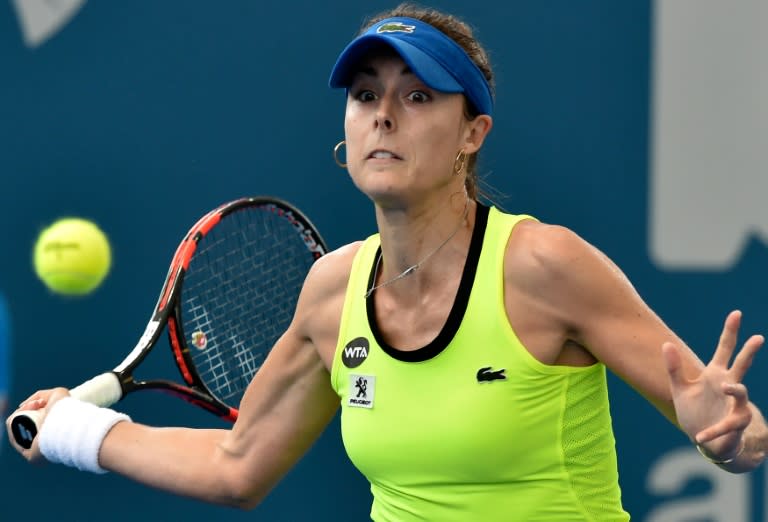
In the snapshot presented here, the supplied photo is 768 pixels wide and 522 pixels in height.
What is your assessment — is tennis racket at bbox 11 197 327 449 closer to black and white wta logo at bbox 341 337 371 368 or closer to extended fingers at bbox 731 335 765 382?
black and white wta logo at bbox 341 337 371 368

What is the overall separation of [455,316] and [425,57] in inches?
16.8

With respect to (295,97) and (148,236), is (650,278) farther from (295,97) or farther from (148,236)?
(148,236)

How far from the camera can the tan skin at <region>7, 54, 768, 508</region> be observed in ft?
6.22

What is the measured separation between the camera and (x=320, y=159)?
11.3ft

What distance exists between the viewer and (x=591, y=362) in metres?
2.11

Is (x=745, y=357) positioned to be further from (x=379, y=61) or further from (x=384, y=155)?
(x=379, y=61)

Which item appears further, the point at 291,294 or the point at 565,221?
the point at 565,221

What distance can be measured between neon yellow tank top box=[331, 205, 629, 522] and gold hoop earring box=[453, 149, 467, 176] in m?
0.10

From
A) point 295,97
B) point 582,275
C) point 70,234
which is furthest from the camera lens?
point 295,97

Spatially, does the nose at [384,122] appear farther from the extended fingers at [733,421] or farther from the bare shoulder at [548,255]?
the extended fingers at [733,421]

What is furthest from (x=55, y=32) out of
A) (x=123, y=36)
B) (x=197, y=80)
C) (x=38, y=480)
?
(x=38, y=480)

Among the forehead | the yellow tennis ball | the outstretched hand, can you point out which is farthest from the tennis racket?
the outstretched hand

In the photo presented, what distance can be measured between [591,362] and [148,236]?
1.63 metres

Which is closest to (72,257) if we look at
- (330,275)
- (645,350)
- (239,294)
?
(239,294)
